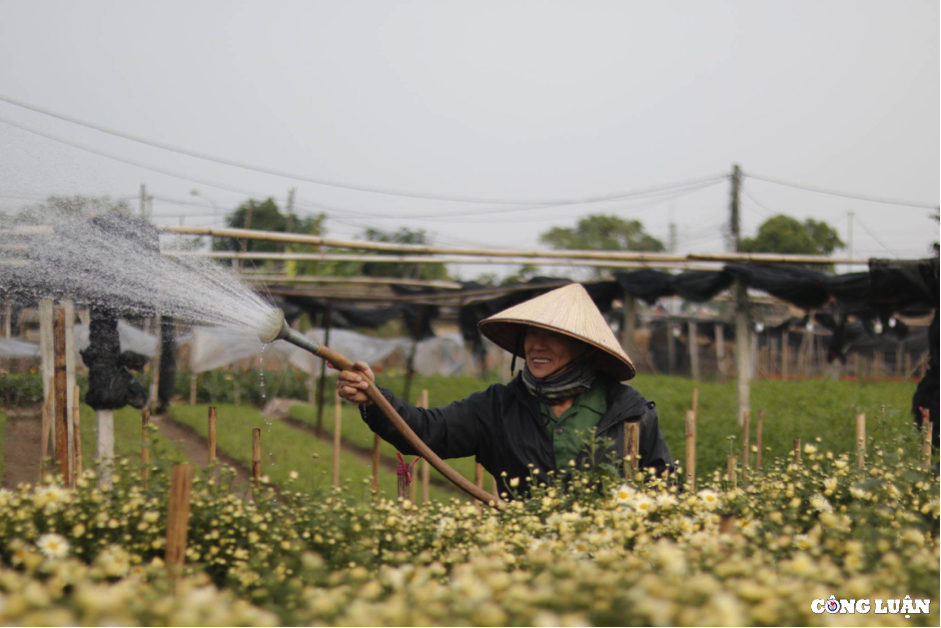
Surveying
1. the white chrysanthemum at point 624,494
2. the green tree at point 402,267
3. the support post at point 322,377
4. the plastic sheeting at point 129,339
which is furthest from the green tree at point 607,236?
the white chrysanthemum at point 624,494

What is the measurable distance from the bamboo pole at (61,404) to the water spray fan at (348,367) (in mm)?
1218

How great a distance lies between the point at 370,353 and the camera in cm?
1977

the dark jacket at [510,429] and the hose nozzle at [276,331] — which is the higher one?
the hose nozzle at [276,331]

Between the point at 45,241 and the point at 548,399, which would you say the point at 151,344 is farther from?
the point at 548,399

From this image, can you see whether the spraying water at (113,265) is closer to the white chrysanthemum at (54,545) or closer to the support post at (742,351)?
the white chrysanthemum at (54,545)

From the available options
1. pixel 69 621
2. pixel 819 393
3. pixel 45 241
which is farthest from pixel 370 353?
pixel 69 621

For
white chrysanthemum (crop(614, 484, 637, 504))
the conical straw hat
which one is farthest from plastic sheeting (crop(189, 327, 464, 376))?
white chrysanthemum (crop(614, 484, 637, 504))

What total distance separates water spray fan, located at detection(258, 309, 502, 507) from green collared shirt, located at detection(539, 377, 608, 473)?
410 millimetres

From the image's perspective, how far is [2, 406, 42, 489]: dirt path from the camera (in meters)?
4.96

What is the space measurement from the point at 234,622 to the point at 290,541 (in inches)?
40.0

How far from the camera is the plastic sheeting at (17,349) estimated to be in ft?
16.6

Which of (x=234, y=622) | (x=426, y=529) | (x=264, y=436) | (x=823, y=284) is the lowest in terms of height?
(x=264, y=436)

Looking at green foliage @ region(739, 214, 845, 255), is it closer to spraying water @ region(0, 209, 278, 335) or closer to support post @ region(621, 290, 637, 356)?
support post @ region(621, 290, 637, 356)

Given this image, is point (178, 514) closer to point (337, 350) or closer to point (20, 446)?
point (20, 446)
